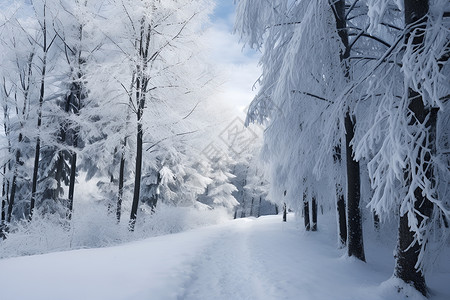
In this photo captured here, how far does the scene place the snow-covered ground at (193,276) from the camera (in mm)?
3748

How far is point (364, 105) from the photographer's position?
6.81 meters

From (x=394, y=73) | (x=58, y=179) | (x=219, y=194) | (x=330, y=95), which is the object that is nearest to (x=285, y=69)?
(x=394, y=73)

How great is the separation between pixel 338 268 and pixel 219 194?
26404mm

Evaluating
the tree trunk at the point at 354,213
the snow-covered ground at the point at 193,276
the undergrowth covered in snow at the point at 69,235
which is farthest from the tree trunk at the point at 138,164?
the tree trunk at the point at 354,213

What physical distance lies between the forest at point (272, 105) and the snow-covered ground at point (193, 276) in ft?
2.64

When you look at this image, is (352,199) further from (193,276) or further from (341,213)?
(193,276)

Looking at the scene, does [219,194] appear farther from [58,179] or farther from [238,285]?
[238,285]

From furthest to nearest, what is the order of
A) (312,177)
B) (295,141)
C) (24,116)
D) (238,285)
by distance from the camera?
(24,116), (312,177), (295,141), (238,285)

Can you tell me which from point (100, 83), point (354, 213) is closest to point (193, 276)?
point (354, 213)

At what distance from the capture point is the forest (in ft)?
14.3

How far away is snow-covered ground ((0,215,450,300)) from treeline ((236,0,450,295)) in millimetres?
811

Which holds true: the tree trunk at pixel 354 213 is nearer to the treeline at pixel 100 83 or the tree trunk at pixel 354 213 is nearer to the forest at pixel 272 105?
the forest at pixel 272 105

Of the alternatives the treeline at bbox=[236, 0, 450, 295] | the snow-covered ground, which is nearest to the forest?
the treeline at bbox=[236, 0, 450, 295]

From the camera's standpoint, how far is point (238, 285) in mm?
4883
